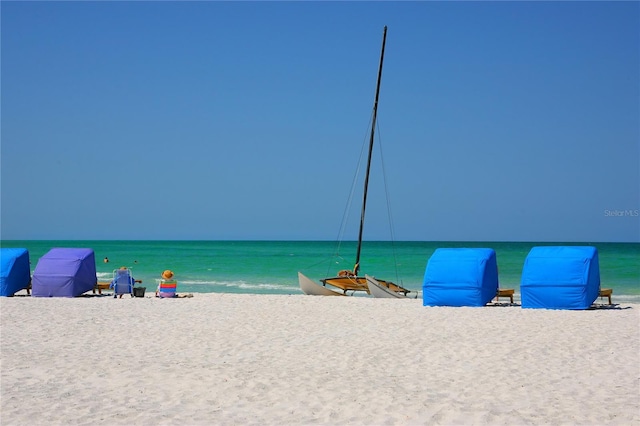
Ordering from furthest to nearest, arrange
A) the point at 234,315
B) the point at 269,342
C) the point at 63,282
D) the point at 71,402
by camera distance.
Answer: the point at 63,282 < the point at 234,315 < the point at 269,342 < the point at 71,402

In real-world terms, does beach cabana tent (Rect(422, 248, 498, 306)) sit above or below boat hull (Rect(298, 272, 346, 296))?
above

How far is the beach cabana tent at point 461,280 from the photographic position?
1972 cm

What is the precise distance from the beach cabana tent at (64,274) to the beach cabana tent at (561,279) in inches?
553

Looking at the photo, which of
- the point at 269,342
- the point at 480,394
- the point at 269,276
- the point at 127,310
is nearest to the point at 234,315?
the point at 127,310

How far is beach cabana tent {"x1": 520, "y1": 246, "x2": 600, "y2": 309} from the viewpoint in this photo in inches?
731

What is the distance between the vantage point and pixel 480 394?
351 inches

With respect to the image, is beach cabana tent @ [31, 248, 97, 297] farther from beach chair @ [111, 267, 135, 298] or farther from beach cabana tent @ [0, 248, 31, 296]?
beach chair @ [111, 267, 135, 298]

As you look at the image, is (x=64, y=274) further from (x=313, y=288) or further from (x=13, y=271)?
(x=313, y=288)

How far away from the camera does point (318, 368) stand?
10570 mm

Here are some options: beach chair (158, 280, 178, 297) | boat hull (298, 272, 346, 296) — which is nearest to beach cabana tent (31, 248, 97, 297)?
beach chair (158, 280, 178, 297)

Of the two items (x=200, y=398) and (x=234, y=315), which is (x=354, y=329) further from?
(x=200, y=398)

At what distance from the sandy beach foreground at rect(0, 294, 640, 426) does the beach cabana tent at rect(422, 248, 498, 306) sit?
1.95 m

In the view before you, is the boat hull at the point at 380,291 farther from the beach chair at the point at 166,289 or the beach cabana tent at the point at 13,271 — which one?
the beach cabana tent at the point at 13,271

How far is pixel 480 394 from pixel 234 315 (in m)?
9.52
